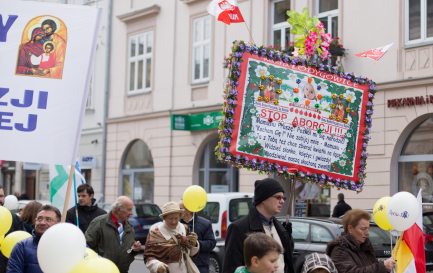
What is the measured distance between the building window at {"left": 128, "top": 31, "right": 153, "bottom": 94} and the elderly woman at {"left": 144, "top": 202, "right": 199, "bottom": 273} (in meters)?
20.3

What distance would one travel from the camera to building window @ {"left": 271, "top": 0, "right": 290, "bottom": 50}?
22.5 m

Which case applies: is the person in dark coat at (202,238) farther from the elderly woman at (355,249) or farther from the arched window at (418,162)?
the arched window at (418,162)

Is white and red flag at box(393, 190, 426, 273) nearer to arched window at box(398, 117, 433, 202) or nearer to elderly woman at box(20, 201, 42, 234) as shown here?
elderly woman at box(20, 201, 42, 234)

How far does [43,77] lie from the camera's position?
6.40 meters

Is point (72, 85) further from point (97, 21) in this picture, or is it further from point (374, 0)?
point (374, 0)

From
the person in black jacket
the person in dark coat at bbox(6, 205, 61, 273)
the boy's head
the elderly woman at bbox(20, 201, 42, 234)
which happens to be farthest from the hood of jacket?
the person in black jacket

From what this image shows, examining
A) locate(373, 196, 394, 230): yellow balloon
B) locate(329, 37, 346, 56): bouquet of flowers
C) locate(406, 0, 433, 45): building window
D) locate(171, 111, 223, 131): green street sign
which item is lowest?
locate(373, 196, 394, 230): yellow balloon

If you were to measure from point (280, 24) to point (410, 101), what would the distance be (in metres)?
5.58

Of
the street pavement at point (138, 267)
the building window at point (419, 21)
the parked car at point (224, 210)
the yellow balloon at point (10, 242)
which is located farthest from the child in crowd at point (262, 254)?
the building window at point (419, 21)

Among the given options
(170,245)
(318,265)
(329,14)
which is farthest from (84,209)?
(329,14)

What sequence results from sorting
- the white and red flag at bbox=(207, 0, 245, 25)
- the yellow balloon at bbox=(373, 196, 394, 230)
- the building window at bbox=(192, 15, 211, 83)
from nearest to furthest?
the yellow balloon at bbox=(373, 196, 394, 230), the white and red flag at bbox=(207, 0, 245, 25), the building window at bbox=(192, 15, 211, 83)

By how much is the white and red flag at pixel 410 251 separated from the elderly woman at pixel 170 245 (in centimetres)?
202

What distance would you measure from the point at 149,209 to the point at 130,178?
24.7ft

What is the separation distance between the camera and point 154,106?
27.5 metres
